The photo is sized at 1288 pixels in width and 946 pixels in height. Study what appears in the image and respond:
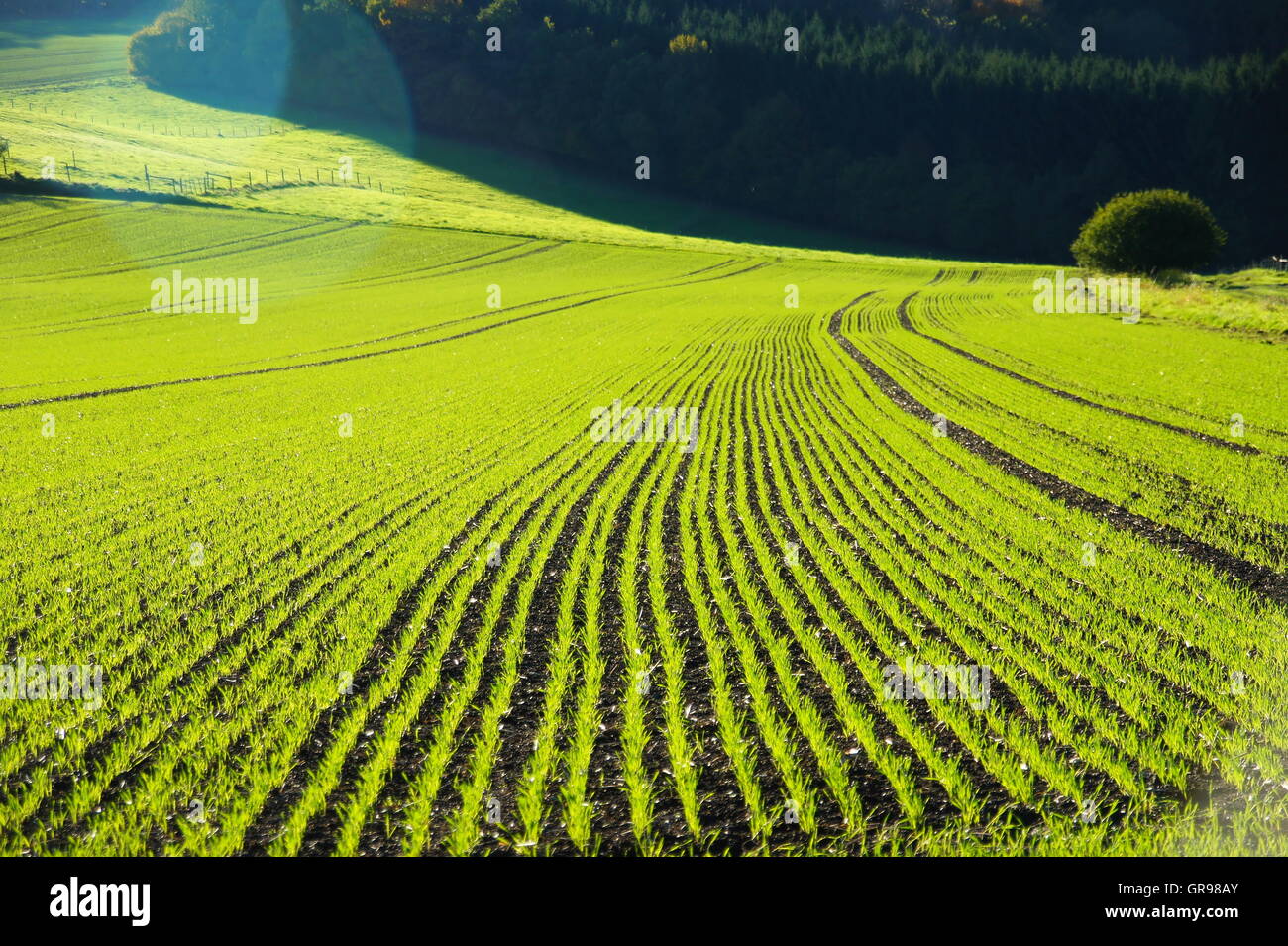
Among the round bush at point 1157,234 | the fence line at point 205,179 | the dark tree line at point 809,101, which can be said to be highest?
the dark tree line at point 809,101

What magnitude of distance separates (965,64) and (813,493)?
418 feet

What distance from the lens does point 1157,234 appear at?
62.2 m

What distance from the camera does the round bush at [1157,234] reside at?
6184 centimetres

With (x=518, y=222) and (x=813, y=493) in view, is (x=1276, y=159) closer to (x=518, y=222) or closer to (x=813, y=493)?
(x=518, y=222)

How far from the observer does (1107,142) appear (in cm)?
10625

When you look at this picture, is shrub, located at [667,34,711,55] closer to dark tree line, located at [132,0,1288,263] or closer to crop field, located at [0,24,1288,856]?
dark tree line, located at [132,0,1288,263]

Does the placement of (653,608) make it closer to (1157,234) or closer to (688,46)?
(1157,234)

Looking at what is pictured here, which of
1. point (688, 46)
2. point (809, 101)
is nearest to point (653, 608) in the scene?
point (809, 101)

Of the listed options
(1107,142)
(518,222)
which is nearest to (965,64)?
(1107,142)

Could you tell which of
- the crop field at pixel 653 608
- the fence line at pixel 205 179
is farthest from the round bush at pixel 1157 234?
the fence line at pixel 205 179

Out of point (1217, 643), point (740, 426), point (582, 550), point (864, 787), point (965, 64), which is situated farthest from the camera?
point (965, 64)

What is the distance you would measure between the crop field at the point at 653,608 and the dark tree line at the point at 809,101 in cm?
8698

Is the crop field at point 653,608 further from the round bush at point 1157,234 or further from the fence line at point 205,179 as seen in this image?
the fence line at point 205,179

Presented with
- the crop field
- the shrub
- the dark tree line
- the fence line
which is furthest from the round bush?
the shrub
